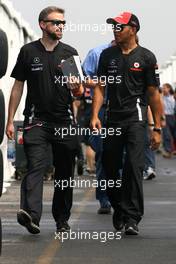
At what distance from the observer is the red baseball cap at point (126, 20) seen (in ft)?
33.9

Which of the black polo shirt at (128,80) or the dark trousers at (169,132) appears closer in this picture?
the black polo shirt at (128,80)

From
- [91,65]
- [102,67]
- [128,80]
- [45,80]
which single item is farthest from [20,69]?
[91,65]

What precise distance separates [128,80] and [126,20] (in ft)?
1.84

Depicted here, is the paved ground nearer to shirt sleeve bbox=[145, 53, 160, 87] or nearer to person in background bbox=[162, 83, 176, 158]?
shirt sleeve bbox=[145, 53, 160, 87]

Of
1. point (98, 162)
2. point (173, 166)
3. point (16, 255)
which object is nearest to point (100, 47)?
point (98, 162)

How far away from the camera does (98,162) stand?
12062 millimetres

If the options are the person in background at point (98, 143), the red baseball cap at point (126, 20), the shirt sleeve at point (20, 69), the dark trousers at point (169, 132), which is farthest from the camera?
→ the dark trousers at point (169, 132)

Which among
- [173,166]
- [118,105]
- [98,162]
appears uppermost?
[118,105]

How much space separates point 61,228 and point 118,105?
1.23m

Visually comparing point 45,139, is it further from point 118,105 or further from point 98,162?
point 98,162

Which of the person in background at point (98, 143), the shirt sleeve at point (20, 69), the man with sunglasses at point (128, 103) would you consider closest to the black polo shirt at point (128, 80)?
the man with sunglasses at point (128, 103)

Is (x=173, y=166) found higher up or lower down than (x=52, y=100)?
lower down

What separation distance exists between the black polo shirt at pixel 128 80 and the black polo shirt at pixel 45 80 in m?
0.44

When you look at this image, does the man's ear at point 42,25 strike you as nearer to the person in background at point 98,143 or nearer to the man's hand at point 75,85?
the man's hand at point 75,85
